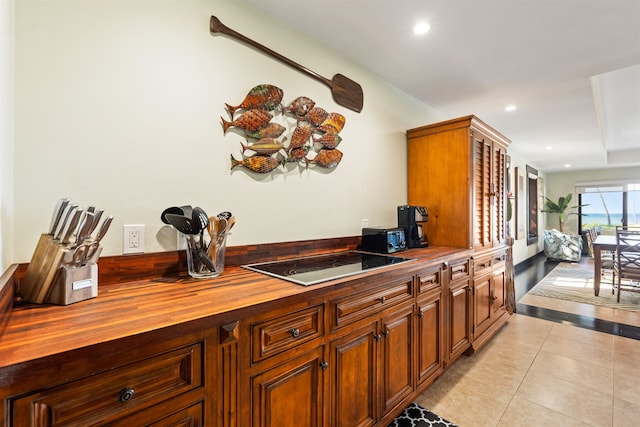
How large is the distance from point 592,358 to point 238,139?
330cm

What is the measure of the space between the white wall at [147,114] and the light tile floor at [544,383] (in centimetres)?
146

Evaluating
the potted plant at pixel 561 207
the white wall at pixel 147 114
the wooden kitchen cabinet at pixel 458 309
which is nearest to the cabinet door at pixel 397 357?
the wooden kitchen cabinet at pixel 458 309

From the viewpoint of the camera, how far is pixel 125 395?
0.72 metres

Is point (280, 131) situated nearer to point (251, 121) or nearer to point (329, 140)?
point (251, 121)

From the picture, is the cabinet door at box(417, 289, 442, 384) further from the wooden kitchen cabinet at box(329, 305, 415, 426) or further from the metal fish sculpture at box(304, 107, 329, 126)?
the metal fish sculpture at box(304, 107, 329, 126)

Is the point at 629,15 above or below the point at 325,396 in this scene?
above

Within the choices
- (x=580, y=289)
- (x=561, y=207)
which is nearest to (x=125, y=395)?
(x=580, y=289)

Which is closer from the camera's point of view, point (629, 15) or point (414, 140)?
point (629, 15)

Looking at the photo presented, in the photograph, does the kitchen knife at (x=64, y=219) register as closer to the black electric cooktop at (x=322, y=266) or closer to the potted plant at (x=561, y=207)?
the black electric cooktop at (x=322, y=266)

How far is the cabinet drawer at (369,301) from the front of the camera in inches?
51.0

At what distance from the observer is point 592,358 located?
2420 mm

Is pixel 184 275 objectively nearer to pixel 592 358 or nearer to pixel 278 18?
pixel 278 18

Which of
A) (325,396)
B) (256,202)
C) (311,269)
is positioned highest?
(256,202)

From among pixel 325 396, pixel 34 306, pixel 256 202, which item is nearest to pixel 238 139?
pixel 256 202
